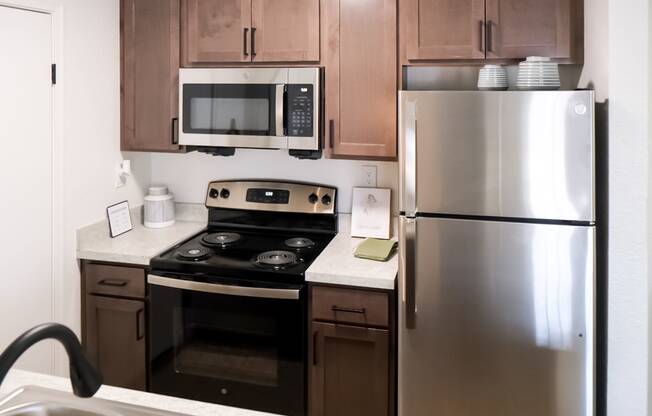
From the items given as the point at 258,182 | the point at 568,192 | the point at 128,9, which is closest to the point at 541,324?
the point at 568,192

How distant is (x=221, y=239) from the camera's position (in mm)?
2699

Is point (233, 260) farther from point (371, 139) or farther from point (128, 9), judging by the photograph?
point (128, 9)

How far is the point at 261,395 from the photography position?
7.73 feet

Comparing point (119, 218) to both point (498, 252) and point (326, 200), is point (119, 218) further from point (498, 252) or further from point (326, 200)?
point (498, 252)

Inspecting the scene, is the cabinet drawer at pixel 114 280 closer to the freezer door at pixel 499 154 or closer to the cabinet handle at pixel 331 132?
the cabinet handle at pixel 331 132

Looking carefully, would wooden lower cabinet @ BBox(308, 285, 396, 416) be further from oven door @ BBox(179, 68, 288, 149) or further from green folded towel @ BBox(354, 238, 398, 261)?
oven door @ BBox(179, 68, 288, 149)

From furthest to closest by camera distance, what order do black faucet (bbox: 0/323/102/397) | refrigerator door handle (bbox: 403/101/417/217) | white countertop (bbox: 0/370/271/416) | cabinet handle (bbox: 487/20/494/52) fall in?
cabinet handle (bbox: 487/20/494/52) → refrigerator door handle (bbox: 403/101/417/217) → white countertop (bbox: 0/370/271/416) → black faucet (bbox: 0/323/102/397)

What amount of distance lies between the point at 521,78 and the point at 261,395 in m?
1.68

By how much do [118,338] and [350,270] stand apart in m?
1.18

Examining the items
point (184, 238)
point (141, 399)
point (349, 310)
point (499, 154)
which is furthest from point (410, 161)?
point (184, 238)

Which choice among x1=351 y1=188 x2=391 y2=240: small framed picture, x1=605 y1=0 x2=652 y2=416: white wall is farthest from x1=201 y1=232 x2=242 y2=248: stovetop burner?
x1=605 y1=0 x2=652 y2=416: white wall

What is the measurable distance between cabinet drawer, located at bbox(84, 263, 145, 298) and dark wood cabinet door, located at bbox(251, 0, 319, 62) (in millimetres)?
1162

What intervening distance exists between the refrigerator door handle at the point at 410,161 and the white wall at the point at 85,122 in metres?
1.54

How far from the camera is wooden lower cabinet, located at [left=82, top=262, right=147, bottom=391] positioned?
2.50m
